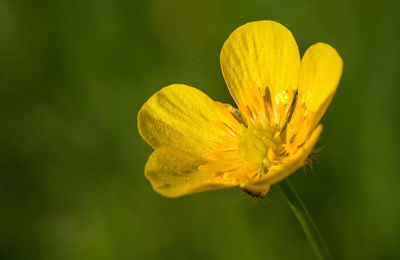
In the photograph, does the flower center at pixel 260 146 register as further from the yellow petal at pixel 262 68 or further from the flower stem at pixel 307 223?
the flower stem at pixel 307 223

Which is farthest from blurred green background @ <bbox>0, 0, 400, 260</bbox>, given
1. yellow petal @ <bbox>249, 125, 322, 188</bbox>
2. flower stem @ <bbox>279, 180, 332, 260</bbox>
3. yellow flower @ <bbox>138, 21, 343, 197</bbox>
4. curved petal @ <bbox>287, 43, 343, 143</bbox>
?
yellow petal @ <bbox>249, 125, 322, 188</bbox>

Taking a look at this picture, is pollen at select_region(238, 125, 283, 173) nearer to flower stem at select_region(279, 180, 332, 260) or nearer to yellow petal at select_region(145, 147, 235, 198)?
yellow petal at select_region(145, 147, 235, 198)

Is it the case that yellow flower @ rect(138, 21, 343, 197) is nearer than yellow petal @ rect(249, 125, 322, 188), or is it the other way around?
yellow petal @ rect(249, 125, 322, 188)

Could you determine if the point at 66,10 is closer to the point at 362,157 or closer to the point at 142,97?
the point at 142,97

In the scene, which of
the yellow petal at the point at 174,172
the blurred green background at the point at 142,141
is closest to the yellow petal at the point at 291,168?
the yellow petal at the point at 174,172

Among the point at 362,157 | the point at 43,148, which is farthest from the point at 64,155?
the point at 362,157

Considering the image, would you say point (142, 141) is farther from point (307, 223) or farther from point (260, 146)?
point (307, 223)

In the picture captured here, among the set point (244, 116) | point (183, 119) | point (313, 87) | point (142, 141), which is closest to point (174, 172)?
point (183, 119)

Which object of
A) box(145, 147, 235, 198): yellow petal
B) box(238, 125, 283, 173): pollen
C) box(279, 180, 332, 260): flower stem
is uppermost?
box(145, 147, 235, 198): yellow petal
